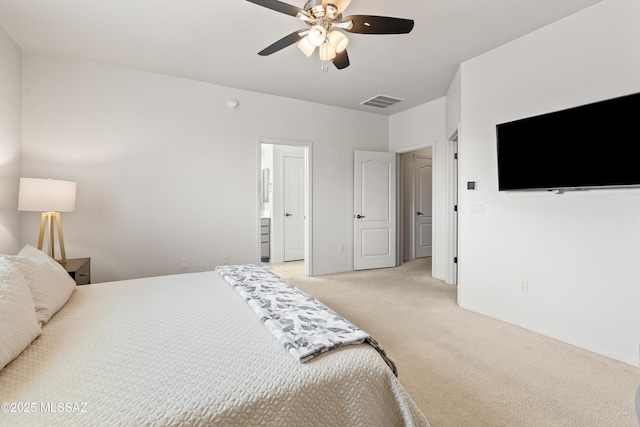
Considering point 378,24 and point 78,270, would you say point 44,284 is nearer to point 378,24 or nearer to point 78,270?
point 78,270

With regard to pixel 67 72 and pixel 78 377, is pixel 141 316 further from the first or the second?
pixel 67 72

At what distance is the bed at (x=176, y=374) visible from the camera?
85cm

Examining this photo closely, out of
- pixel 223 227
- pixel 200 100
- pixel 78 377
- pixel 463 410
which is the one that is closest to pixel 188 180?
pixel 223 227

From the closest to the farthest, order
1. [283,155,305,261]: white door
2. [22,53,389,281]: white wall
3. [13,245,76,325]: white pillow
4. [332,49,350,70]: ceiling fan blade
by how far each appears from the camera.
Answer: [13,245,76,325]: white pillow → [332,49,350,70]: ceiling fan blade → [22,53,389,281]: white wall → [283,155,305,261]: white door

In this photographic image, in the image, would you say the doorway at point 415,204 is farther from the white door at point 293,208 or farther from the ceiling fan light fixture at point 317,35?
the ceiling fan light fixture at point 317,35

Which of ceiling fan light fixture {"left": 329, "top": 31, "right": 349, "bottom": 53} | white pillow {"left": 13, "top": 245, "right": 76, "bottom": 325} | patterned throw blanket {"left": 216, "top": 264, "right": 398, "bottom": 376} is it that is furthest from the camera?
ceiling fan light fixture {"left": 329, "top": 31, "right": 349, "bottom": 53}

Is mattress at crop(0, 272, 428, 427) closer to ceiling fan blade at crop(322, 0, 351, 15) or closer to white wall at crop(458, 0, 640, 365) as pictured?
ceiling fan blade at crop(322, 0, 351, 15)

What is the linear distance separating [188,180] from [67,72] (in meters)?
1.62

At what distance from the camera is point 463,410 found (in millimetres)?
1673

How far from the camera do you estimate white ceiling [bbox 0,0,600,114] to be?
236 cm

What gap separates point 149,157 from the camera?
357cm

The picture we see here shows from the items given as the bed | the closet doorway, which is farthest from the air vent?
the bed

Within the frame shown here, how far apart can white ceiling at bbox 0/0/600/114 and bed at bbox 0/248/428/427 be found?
7.13ft

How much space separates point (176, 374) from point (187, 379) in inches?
2.2
